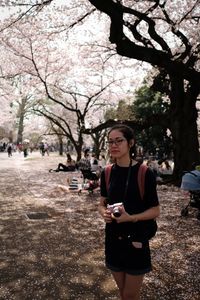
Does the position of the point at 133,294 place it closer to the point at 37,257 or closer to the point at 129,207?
the point at 129,207

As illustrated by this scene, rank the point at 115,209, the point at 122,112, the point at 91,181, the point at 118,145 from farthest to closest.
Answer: the point at 122,112
the point at 91,181
the point at 118,145
the point at 115,209

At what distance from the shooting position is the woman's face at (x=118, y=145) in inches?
117

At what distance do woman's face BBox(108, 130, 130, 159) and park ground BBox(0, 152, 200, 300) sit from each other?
2.23 meters

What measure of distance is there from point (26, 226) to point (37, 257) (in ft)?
7.08

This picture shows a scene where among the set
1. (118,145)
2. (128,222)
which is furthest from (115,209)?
(118,145)

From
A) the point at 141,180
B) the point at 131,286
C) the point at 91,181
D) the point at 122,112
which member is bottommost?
the point at 91,181

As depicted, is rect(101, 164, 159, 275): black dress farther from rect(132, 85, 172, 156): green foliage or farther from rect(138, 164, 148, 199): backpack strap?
rect(132, 85, 172, 156): green foliage

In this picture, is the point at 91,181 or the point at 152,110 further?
the point at 152,110

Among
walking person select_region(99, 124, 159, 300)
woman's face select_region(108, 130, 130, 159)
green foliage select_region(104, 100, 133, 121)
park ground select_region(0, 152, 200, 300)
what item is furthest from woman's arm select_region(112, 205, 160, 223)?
green foliage select_region(104, 100, 133, 121)

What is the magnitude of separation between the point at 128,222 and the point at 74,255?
335cm

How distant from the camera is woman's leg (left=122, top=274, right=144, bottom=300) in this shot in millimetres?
2891

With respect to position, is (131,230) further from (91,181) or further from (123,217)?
(91,181)

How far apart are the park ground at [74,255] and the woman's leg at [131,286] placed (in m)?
1.54

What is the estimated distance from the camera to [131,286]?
2.91 m
